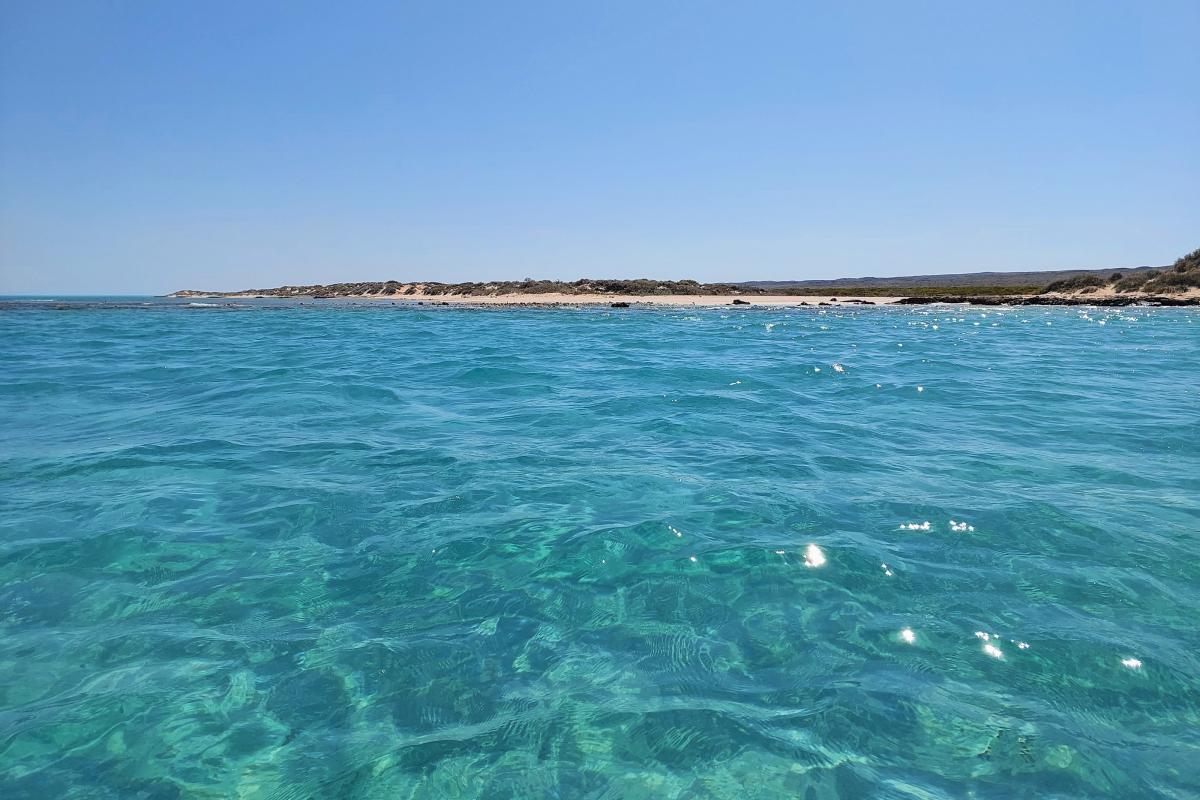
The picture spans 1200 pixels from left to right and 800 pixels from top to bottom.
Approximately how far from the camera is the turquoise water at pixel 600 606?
2.62 meters

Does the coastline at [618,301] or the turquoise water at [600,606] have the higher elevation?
the coastline at [618,301]

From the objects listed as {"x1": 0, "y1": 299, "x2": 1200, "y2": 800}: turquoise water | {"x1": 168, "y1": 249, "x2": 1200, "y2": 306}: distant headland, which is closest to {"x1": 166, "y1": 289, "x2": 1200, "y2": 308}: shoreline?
{"x1": 168, "y1": 249, "x2": 1200, "y2": 306}: distant headland

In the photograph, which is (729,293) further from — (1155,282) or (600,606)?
(600,606)

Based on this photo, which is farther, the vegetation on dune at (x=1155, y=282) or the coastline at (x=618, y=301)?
the coastline at (x=618, y=301)

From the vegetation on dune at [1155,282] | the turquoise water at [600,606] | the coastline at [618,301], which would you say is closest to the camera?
the turquoise water at [600,606]

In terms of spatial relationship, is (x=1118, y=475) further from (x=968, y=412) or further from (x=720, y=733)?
(x=720, y=733)

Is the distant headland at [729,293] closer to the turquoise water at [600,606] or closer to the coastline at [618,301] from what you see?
the coastline at [618,301]

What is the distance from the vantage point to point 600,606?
3871mm

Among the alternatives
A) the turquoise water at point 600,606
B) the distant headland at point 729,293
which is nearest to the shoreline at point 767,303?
the distant headland at point 729,293

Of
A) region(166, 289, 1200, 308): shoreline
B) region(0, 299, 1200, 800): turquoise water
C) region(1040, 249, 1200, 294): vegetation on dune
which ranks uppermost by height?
region(1040, 249, 1200, 294): vegetation on dune

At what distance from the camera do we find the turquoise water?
8.61 feet

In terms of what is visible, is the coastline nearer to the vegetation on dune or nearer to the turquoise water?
the vegetation on dune

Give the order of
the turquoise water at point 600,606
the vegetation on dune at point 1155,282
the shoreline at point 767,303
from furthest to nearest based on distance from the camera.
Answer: the vegetation on dune at point 1155,282 → the shoreline at point 767,303 → the turquoise water at point 600,606

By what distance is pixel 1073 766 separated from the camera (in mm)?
2531
